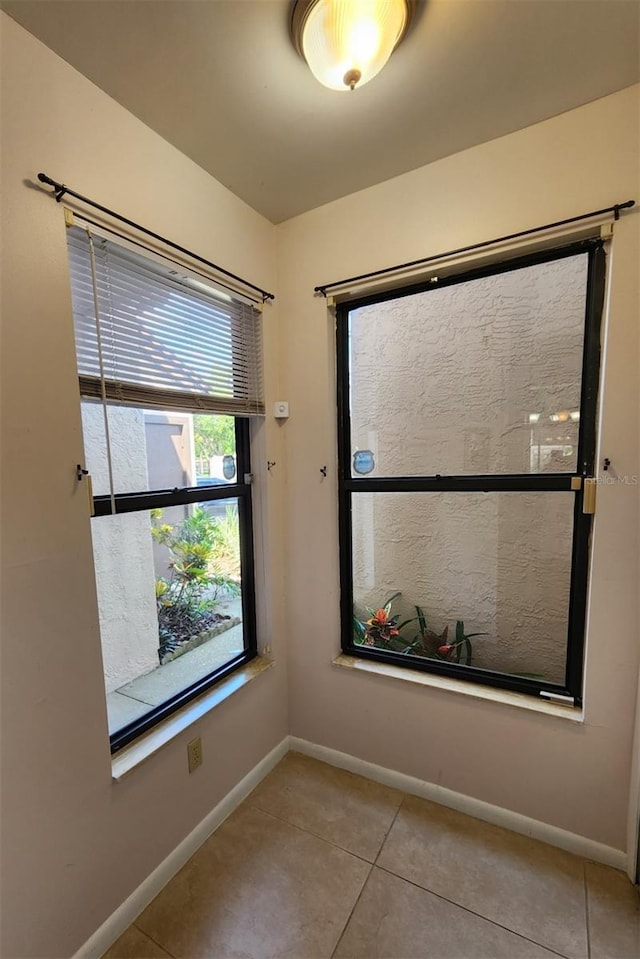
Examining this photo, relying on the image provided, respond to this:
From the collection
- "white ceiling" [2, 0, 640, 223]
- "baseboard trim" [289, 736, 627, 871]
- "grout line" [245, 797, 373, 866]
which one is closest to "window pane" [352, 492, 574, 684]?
"baseboard trim" [289, 736, 627, 871]

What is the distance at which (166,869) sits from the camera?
1.32m

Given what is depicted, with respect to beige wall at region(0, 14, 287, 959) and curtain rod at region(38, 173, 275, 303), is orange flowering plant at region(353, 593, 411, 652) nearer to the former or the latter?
beige wall at region(0, 14, 287, 959)

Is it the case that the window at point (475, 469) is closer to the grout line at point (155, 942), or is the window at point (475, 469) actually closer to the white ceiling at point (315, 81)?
the white ceiling at point (315, 81)

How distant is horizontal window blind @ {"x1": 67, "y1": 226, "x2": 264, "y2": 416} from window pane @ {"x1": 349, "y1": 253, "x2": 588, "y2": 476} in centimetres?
53

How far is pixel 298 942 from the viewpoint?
3.73 feet

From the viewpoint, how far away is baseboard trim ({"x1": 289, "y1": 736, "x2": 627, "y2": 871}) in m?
1.35

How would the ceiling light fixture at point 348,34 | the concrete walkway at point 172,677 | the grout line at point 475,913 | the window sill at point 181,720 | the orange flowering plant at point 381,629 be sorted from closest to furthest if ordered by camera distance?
the ceiling light fixture at point 348,34 → the grout line at point 475,913 → the window sill at point 181,720 → the concrete walkway at point 172,677 → the orange flowering plant at point 381,629

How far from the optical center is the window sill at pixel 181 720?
1213mm

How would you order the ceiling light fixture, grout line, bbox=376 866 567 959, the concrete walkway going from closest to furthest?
the ceiling light fixture → grout line, bbox=376 866 567 959 → the concrete walkway

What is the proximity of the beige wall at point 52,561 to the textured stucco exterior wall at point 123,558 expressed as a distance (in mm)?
129

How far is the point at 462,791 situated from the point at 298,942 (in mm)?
791

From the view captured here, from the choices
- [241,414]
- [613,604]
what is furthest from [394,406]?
[613,604]

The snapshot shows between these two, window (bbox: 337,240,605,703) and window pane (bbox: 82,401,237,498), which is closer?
window pane (bbox: 82,401,237,498)

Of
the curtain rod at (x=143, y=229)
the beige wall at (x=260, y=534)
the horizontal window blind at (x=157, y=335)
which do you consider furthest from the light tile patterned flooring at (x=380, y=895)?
the curtain rod at (x=143, y=229)
